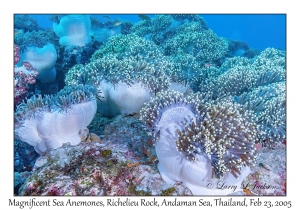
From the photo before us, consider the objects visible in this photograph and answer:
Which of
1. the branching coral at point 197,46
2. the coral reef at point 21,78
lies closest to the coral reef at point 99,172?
the coral reef at point 21,78

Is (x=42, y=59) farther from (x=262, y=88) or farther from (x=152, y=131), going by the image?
(x=262, y=88)

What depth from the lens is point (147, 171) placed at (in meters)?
3.38

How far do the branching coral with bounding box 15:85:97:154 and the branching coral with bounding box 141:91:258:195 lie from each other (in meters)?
1.12

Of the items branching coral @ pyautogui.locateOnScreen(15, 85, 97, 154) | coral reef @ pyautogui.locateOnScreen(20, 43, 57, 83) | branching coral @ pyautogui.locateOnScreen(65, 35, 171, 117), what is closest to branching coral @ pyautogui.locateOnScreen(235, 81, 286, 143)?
branching coral @ pyautogui.locateOnScreen(65, 35, 171, 117)

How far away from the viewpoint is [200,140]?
2846 millimetres

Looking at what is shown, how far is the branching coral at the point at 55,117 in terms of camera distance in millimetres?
3732

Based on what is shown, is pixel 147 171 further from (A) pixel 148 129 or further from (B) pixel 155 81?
(B) pixel 155 81

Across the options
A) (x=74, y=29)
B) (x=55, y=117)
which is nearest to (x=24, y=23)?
(x=74, y=29)

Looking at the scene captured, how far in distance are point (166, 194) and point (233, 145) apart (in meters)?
1.04

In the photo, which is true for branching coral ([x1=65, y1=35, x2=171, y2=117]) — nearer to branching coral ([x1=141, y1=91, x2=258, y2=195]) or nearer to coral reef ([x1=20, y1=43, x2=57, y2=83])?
branching coral ([x1=141, y1=91, x2=258, y2=195])

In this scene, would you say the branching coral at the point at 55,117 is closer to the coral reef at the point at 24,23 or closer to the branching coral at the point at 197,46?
the branching coral at the point at 197,46

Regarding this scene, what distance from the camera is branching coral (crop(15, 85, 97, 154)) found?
3.73 metres

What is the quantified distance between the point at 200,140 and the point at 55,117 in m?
2.26
